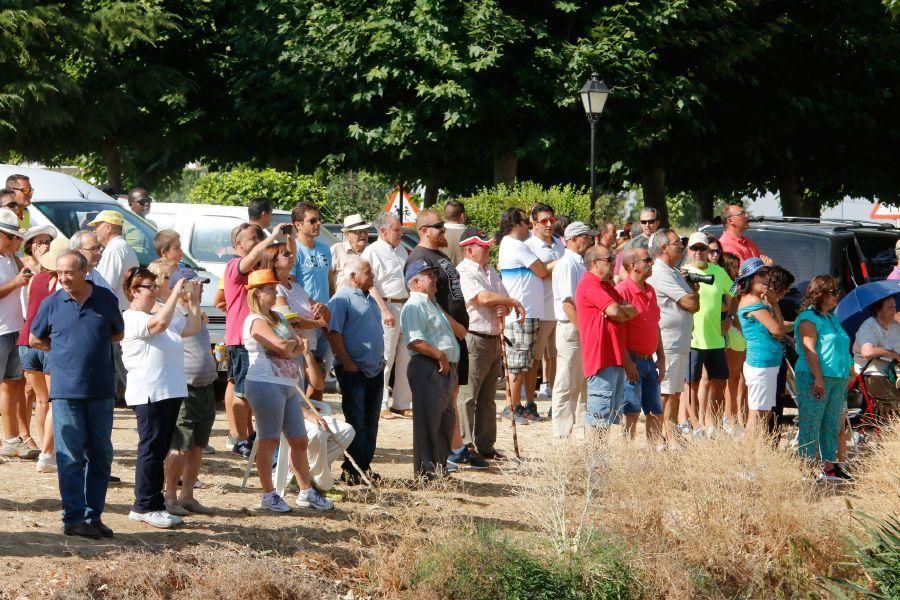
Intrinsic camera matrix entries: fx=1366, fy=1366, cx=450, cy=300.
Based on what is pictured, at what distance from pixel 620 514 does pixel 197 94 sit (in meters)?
22.0

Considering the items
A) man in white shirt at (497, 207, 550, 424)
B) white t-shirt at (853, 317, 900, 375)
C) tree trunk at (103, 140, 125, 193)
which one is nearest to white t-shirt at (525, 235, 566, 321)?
man in white shirt at (497, 207, 550, 424)

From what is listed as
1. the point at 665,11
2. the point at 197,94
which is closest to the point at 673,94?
the point at 665,11

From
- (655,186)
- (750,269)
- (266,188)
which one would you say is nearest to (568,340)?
(750,269)

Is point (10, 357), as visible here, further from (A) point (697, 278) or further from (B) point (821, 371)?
(B) point (821, 371)

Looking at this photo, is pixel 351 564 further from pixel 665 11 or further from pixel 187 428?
pixel 665 11

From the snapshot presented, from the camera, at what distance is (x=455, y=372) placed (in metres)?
10.4

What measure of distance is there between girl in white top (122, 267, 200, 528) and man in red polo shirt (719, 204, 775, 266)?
21.3ft

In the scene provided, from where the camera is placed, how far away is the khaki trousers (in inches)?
468

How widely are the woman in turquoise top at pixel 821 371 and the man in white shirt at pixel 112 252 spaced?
531 cm

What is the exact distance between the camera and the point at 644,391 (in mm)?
11000

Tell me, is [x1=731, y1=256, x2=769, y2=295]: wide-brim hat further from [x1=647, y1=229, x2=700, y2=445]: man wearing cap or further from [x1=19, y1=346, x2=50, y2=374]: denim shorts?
[x1=19, y1=346, x2=50, y2=374]: denim shorts

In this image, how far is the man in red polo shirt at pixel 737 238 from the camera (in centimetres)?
1320

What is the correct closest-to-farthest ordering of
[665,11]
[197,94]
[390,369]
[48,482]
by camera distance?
[48,482]
[390,369]
[665,11]
[197,94]

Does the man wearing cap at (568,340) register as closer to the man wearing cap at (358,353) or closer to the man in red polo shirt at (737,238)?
the man in red polo shirt at (737,238)
